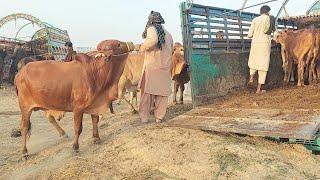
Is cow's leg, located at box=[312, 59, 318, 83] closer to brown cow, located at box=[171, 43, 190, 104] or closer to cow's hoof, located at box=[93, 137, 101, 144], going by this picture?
brown cow, located at box=[171, 43, 190, 104]

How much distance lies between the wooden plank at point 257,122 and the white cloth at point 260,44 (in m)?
2.10

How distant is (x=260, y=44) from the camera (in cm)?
872

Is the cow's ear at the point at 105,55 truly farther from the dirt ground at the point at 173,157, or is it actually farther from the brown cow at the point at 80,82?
the dirt ground at the point at 173,157

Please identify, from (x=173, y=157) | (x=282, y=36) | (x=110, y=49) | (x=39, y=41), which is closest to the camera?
(x=173, y=157)

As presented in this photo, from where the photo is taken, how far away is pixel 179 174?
4.82 m

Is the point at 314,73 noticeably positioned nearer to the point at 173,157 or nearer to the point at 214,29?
the point at 214,29

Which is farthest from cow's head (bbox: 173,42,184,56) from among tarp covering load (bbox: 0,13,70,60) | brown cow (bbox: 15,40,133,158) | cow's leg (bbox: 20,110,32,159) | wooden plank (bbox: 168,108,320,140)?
tarp covering load (bbox: 0,13,70,60)

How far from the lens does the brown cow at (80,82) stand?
645cm

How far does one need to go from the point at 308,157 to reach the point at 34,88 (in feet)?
13.6

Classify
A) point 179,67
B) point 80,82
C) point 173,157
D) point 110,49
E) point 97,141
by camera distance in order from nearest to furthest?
point 173,157 < point 80,82 < point 110,49 < point 97,141 < point 179,67

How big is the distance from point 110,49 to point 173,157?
2177 millimetres

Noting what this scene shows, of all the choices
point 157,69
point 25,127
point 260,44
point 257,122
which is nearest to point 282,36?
point 260,44

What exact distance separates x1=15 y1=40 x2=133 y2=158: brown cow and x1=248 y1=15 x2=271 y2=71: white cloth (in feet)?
10.1

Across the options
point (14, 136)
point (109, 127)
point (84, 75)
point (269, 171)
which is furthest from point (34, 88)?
point (269, 171)
